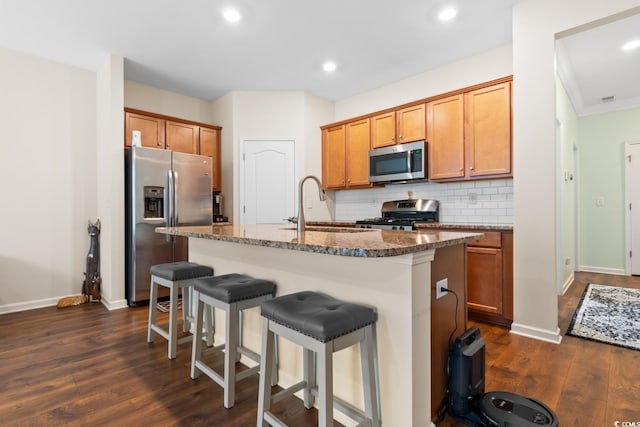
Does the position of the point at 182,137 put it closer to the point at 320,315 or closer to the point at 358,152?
the point at 358,152

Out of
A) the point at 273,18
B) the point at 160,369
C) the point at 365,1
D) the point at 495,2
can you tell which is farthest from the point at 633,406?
the point at 273,18

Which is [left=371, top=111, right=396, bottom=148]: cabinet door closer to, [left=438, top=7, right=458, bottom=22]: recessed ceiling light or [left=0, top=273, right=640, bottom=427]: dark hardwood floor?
[left=438, top=7, right=458, bottom=22]: recessed ceiling light

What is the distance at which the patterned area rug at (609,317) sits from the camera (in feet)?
8.48

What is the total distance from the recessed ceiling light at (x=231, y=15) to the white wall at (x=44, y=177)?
7.01ft

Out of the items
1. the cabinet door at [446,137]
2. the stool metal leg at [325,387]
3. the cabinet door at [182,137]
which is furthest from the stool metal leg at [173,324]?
the cabinet door at [446,137]

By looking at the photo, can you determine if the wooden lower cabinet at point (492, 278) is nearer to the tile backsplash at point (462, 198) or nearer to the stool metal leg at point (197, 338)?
the tile backsplash at point (462, 198)

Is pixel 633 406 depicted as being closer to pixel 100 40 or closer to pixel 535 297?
pixel 535 297

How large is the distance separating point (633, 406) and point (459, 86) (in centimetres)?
323

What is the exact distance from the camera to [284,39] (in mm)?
3285

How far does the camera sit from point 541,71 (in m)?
2.55

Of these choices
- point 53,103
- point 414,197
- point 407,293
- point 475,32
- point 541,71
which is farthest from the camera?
point 414,197

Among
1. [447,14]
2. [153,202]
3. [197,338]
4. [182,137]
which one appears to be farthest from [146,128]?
[447,14]

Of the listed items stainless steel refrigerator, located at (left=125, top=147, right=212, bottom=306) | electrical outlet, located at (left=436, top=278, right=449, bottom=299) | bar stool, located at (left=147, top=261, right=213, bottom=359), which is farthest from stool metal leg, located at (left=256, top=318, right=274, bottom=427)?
stainless steel refrigerator, located at (left=125, top=147, right=212, bottom=306)

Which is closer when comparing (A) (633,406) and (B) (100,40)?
(A) (633,406)
